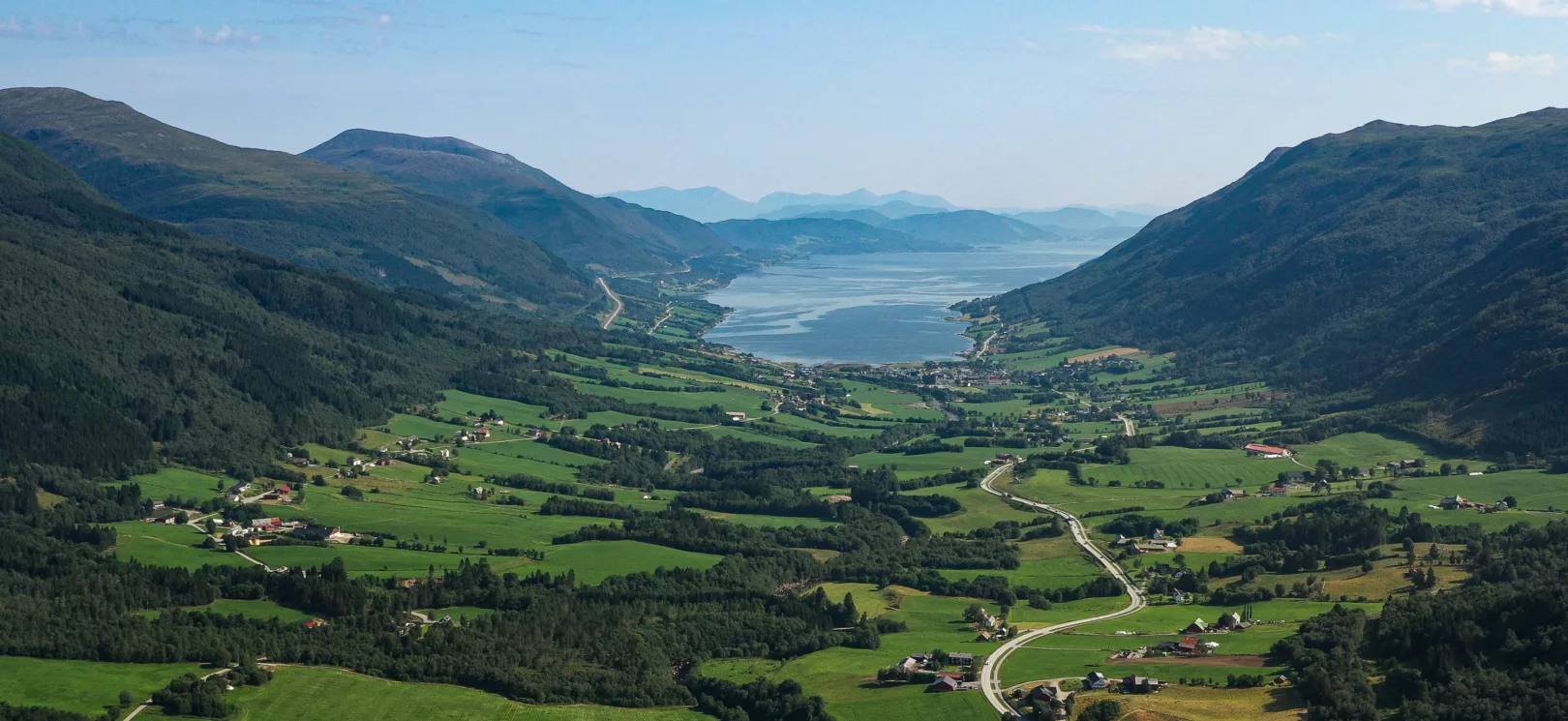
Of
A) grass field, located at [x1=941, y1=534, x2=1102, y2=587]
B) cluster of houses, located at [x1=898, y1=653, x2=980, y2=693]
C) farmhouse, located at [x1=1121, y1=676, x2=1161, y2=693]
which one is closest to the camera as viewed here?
farmhouse, located at [x1=1121, y1=676, x2=1161, y2=693]

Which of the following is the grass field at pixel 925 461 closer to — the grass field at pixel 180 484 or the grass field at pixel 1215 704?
the grass field at pixel 180 484

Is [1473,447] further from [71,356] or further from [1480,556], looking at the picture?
[71,356]

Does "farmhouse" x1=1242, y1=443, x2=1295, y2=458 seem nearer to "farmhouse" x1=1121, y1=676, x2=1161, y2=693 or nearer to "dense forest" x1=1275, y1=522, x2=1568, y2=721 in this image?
"dense forest" x1=1275, y1=522, x2=1568, y2=721

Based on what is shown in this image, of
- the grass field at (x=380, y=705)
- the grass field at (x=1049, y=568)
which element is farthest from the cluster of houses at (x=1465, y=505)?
the grass field at (x=380, y=705)

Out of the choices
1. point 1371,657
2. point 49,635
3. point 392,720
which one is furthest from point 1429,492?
point 49,635

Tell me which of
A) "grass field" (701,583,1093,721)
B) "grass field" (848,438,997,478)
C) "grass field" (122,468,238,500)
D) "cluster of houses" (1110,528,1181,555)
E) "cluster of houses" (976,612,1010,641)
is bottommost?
"grass field" (701,583,1093,721)

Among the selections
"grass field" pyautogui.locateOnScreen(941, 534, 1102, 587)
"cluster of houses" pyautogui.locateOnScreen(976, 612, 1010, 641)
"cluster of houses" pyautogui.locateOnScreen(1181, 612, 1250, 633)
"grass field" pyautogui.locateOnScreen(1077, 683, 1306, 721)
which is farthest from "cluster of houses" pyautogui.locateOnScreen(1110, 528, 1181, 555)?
"grass field" pyautogui.locateOnScreen(1077, 683, 1306, 721)

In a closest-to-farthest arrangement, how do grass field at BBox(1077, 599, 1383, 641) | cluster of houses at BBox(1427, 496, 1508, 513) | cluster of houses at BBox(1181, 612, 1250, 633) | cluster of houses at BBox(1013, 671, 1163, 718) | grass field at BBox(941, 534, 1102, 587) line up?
cluster of houses at BBox(1013, 671, 1163, 718), cluster of houses at BBox(1181, 612, 1250, 633), grass field at BBox(1077, 599, 1383, 641), grass field at BBox(941, 534, 1102, 587), cluster of houses at BBox(1427, 496, 1508, 513)
